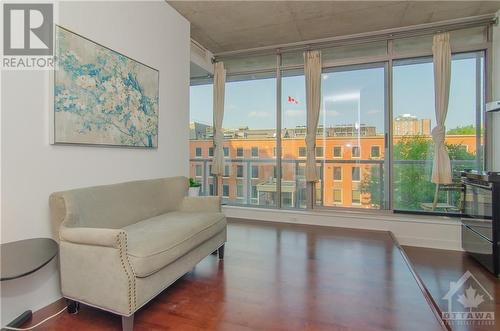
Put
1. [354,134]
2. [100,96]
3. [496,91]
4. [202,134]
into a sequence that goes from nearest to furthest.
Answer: [100,96] < [496,91] < [354,134] < [202,134]

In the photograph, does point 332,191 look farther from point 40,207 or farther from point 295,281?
point 40,207

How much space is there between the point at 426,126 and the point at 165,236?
376 cm

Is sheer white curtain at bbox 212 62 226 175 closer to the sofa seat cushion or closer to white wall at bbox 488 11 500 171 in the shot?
the sofa seat cushion

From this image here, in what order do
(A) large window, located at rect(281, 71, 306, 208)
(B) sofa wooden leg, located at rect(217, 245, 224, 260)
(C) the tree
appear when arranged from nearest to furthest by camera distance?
(B) sofa wooden leg, located at rect(217, 245, 224, 260)
(C) the tree
(A) large window, located at rect(281, 71, 306, 208)

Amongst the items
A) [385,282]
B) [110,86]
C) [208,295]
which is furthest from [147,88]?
[385,282]

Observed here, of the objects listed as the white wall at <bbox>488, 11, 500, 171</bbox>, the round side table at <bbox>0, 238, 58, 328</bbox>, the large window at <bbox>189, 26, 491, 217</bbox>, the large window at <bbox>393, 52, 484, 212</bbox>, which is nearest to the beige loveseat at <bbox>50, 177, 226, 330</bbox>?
the round side table at <bbox>0, 238, 58, 328</bbox>

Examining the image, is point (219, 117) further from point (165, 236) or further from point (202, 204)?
point (165, 236)

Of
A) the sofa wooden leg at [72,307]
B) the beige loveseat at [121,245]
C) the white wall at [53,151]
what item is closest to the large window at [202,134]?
the white wall at [53,151]

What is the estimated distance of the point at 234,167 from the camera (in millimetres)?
4855

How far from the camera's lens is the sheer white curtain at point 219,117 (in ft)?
15.4

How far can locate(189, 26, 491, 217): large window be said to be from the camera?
360 cm

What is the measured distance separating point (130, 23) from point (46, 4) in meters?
0.82

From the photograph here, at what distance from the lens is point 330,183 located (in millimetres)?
4254

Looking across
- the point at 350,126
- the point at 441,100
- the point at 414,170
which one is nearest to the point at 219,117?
the point at 350,126
